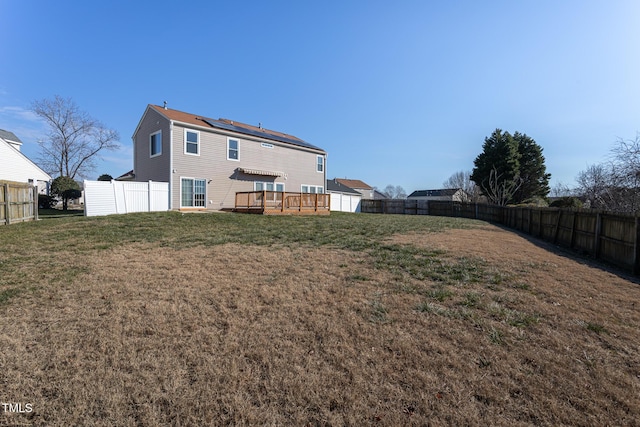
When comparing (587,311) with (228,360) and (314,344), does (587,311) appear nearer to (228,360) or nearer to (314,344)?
(314,344)

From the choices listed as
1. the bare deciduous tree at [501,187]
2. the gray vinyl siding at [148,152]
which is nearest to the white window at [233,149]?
the gray vinyl siding at [148,152]

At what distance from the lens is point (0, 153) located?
18.9m

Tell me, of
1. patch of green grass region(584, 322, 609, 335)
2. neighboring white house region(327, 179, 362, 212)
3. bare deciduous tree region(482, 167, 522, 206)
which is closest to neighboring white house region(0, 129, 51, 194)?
neighboring white house region(327, 179, 362, 212)

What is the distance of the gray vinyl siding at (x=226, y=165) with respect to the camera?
15.1m

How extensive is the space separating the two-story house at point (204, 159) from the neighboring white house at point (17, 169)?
8958 mm

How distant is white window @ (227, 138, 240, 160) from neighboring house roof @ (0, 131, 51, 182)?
1524 centimetres

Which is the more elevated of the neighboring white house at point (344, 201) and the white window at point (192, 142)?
the white window at point (192, 142)

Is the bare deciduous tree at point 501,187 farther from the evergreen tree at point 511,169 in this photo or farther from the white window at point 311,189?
the white window at point 311,189

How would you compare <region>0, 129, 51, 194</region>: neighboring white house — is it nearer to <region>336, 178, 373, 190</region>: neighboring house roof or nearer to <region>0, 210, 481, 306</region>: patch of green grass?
<region>0, 210, 481, 306</region>: patch of green grass

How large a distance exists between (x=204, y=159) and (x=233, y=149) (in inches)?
76.1

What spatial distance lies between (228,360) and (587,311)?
4295 millimetres

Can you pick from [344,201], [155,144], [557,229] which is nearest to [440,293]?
[557,229]

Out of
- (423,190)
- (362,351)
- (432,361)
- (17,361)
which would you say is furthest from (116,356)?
(423,190)

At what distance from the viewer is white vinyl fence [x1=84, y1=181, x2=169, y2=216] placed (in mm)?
12156
